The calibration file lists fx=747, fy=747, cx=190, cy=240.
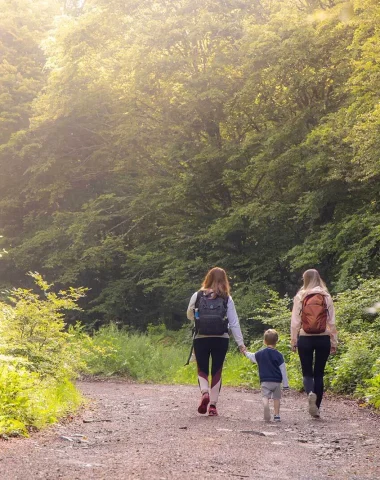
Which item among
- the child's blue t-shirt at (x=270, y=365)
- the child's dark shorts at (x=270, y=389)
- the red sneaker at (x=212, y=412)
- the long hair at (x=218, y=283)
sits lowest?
the red sneaker at (x=212, y=412)

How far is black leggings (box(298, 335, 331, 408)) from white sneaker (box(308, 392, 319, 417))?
0.20m

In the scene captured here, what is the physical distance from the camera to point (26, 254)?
31.7 m

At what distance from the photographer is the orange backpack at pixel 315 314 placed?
30.6 ft

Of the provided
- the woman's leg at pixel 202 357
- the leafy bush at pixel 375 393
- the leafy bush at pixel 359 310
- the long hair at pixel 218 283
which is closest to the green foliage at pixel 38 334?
the woman's leg at pixel 202 357

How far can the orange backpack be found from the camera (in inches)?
367

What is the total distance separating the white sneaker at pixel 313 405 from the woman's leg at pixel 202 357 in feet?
4.22

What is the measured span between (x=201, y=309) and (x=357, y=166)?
11737 mm

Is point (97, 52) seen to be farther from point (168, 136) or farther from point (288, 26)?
point (288, 26)

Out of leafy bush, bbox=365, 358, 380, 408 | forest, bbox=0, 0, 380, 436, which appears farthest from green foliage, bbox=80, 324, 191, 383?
leafy bush, bbox=365, 358, 380, 408

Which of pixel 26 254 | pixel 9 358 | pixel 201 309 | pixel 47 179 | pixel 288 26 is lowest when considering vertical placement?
pixel 9 358

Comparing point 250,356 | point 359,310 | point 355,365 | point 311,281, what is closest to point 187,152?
point 359,310

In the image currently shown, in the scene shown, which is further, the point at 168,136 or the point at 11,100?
the point at 11,100

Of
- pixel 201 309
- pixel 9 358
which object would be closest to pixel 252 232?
pixel 201 309

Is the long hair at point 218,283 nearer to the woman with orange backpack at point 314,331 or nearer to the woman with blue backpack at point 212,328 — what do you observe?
the woman with blue backpack at point 212,328
